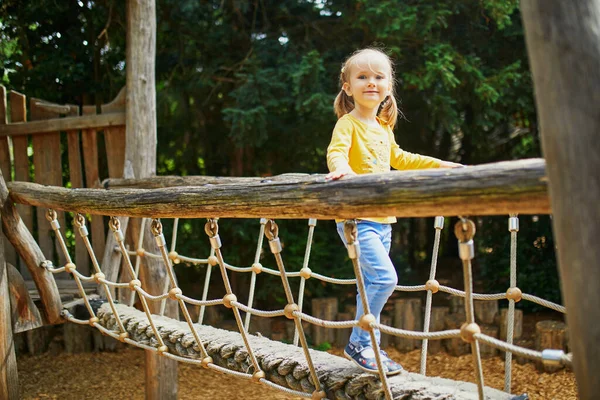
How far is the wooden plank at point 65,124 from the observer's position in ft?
12.7

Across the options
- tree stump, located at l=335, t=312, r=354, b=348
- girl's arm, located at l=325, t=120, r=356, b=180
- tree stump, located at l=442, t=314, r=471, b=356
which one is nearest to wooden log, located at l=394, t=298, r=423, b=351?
tree stump, located at l=442, t=314, r=471, b=356

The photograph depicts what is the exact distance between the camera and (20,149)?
416 centimetres

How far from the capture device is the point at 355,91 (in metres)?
2.20

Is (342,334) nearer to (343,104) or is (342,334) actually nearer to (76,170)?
(76,170)

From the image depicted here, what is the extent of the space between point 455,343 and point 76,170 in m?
2.77

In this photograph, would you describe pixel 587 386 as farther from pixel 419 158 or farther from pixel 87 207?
pixel 87 207

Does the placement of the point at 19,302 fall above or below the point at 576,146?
below

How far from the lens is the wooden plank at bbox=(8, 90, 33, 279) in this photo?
4.08 meters

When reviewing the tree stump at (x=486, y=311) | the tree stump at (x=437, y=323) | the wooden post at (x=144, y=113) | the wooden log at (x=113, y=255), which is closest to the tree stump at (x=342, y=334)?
the tree stump at (x=437, y=323)

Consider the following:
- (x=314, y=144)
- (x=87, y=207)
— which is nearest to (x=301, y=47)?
(x=314, y=144)

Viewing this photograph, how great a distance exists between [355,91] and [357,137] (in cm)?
16

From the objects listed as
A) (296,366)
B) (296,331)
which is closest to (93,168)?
(296,331)

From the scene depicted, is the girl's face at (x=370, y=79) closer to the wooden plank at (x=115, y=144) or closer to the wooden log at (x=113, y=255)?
the wooden log at (x=113, y=255)

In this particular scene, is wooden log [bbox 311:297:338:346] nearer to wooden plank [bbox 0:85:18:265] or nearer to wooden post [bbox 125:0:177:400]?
wooden post [bbox 125:0:177:400]
